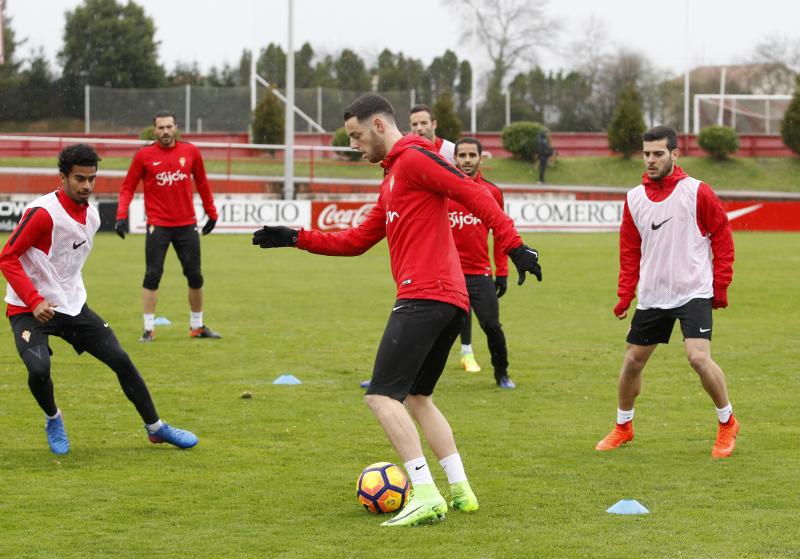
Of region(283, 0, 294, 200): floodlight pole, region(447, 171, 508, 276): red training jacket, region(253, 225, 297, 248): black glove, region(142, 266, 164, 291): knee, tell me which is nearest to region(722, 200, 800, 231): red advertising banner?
region(283, 0, 294, 200): floodlight pole

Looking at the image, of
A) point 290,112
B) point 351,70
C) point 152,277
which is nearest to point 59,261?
point 152,277

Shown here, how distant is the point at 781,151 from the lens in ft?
173

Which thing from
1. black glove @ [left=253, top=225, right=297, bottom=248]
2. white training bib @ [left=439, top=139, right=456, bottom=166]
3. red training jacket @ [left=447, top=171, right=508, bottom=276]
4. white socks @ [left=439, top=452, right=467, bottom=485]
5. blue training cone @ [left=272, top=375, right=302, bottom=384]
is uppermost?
white training bib @ [left=439, top=139, right=456, bottom=166]

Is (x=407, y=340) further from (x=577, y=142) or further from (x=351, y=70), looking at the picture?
(x=351, y=70)

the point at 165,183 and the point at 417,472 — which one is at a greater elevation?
the point at 165,183

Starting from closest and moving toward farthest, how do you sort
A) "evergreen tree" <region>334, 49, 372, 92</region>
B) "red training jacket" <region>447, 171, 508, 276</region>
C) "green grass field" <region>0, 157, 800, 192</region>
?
"red training jacket" <region>447, 171, 508, 276</region> < "green grass field" <region>0, 157, 800, 192</region> < "evergreen tree" <region>334, 49, 372, 92</region>

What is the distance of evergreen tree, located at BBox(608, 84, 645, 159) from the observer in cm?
4853

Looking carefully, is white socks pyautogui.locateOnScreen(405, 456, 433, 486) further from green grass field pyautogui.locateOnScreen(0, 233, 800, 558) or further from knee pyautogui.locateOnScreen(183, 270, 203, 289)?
knee pyautogui.locateOnScreen(183, 270, 203, 289)

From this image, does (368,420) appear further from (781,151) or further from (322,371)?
(781,151)

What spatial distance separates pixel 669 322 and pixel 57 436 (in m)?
3.93

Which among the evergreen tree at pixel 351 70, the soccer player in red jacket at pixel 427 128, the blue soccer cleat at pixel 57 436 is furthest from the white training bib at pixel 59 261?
the evergreen tree at pixel 351 70

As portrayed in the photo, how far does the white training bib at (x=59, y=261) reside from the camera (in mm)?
7301

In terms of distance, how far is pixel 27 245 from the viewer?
7.19 metres

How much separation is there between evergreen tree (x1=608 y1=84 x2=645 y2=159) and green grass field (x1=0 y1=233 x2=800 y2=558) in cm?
3428
